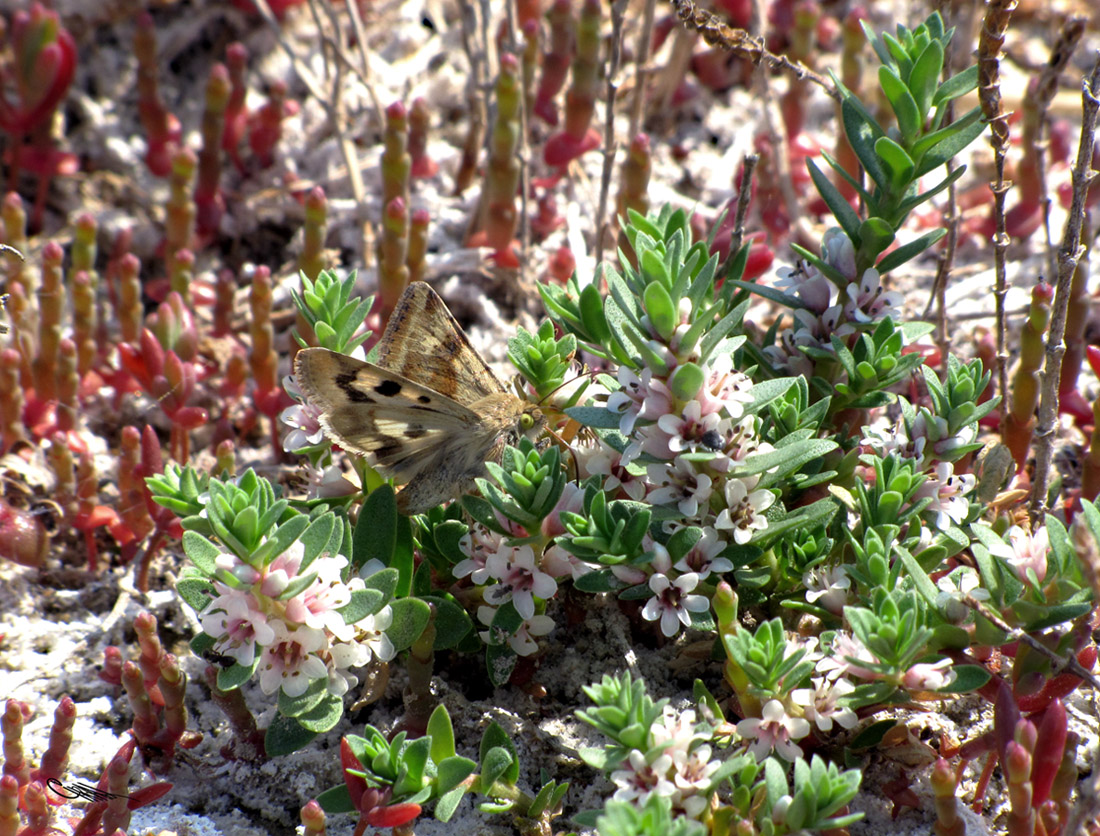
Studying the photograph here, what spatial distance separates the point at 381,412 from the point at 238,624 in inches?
25.7

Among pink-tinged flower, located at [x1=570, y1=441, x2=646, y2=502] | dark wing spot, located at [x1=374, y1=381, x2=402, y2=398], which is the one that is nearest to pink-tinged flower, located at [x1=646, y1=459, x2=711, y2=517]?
pink-tinged flower, located at [x1=570, y1=441, x2=646, y2=502]

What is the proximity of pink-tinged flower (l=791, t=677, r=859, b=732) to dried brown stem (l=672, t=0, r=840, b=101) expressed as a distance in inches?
59.8

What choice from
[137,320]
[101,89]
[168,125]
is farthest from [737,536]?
[101,89]

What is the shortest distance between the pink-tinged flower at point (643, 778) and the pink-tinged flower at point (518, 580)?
0.43 metres

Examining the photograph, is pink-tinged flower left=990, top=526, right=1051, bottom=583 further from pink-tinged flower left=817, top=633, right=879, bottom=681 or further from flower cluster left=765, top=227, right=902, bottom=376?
flower cluster left=765, top=227, right=902, bottom=376

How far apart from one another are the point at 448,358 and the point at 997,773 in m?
1.68

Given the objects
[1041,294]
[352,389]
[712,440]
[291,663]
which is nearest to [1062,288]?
[1041,294]

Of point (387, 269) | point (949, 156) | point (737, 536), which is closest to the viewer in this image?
point (737, 536)

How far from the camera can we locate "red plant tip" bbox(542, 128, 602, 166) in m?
4.02

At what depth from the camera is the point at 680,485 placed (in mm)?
2080

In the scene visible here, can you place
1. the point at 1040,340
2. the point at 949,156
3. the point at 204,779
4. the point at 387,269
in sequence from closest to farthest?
the point at 949,156 → the point at 204,779 → the point at 1040,340 → the point at 387,269

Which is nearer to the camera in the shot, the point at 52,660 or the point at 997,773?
the point at 997,773

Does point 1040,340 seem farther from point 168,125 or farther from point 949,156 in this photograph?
point 168,125

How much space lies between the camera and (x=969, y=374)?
2.24 m
